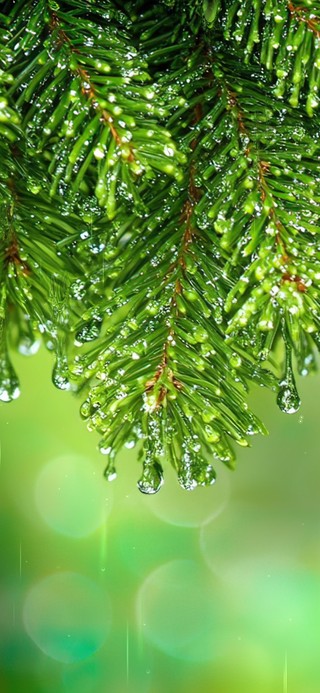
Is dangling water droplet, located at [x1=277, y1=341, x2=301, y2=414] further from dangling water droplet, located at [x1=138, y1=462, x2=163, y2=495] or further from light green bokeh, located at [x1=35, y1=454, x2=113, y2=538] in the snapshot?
light green bokeh, located at [x1=35, y1=454, x2=113, y2=538]

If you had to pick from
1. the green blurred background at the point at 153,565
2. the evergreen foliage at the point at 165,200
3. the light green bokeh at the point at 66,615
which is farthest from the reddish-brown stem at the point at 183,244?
the light green bokeh at the point at 66,615

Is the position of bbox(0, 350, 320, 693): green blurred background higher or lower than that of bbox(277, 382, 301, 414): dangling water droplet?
lower

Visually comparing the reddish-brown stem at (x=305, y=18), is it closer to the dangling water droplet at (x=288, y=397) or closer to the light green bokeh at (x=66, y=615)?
the dangling water droplet at (x=288, y=397)

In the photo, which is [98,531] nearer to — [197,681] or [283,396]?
[197,681]

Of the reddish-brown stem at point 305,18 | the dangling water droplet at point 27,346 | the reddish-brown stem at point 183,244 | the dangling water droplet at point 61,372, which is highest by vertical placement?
the reddish-brown stem at point 305,18

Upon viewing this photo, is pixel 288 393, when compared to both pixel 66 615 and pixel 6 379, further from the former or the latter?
pixel 66 615

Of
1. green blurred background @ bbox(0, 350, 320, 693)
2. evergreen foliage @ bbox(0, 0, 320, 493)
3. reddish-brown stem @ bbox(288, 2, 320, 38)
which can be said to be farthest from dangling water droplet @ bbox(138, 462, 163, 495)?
green blurred background @ bbox(0, 350, 320, 693)
